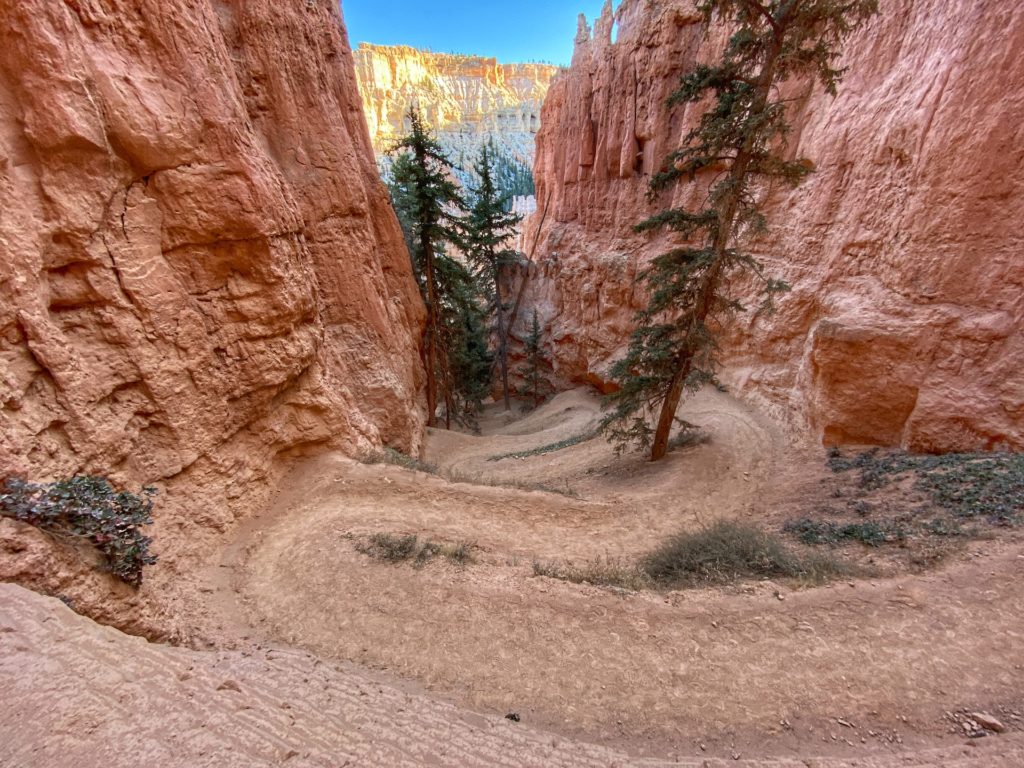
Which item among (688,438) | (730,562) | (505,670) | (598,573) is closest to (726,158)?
(688,438)

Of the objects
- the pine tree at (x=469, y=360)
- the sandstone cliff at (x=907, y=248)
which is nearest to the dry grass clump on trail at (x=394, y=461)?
the sandstone cliff at (x=907, y=248)

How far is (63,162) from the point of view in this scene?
5656mm

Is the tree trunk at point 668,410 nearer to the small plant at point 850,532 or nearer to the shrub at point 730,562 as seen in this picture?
the small plant at point 850,532

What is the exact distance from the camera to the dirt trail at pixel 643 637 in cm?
402

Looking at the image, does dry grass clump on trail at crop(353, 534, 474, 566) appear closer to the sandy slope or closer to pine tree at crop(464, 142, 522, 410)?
the sandy slope

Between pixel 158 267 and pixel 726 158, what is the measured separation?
433 inches

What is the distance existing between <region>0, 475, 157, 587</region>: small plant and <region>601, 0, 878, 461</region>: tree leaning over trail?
400 inches

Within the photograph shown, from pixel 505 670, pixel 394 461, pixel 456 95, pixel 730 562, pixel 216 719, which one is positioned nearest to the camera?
pixel 216 719

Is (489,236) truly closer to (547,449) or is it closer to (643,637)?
(547,449)

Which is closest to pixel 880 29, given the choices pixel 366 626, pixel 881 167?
pixel 881 167

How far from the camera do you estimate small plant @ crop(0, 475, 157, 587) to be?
441 centimetres

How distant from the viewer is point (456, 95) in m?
114

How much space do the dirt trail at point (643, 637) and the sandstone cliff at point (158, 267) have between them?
6.16 feet

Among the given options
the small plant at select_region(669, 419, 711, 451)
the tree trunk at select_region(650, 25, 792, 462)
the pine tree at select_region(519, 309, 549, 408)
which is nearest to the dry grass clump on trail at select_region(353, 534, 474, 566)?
the tree trunk at select_region(650, 25, 792, 462)
